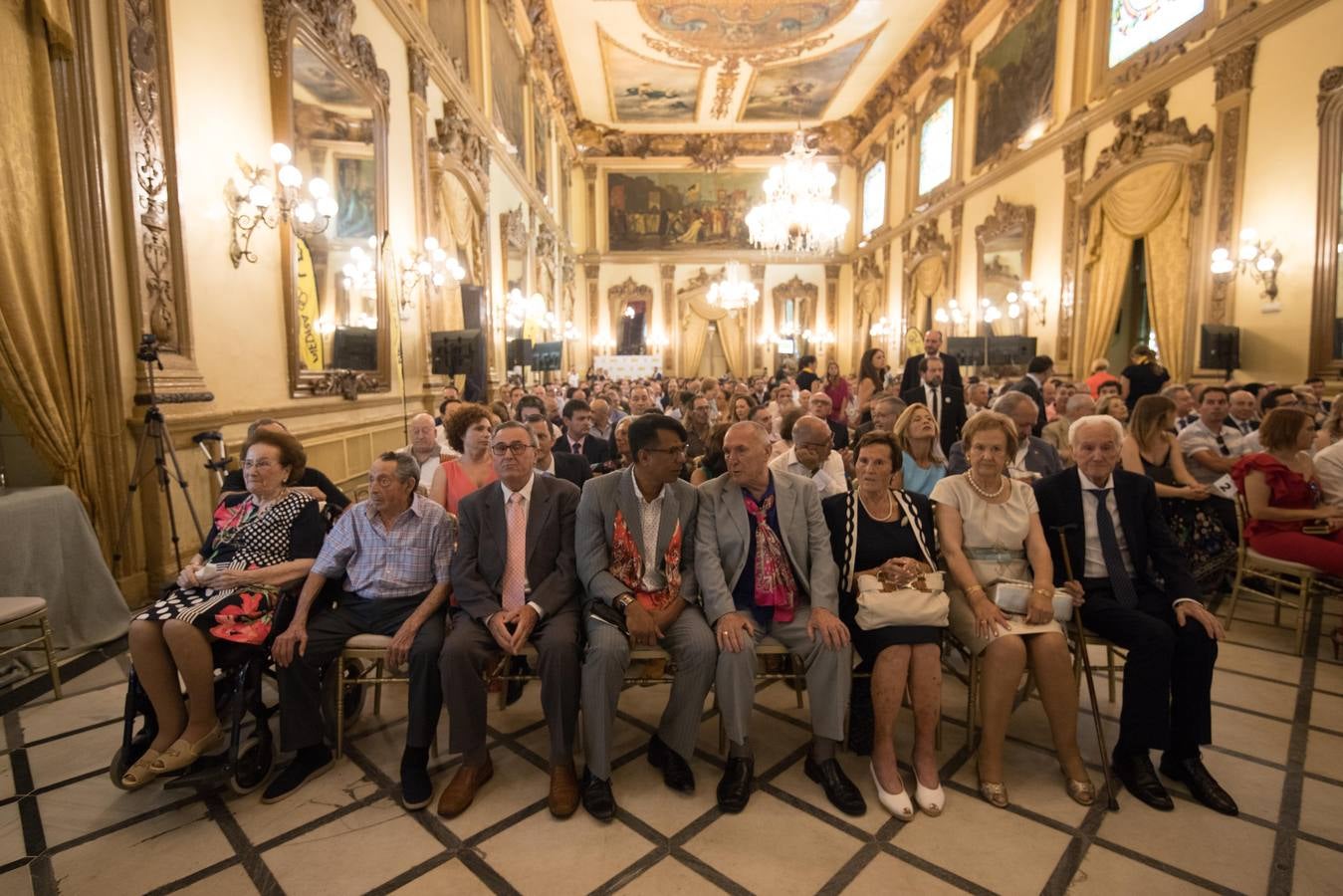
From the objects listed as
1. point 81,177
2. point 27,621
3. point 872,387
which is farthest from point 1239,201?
point 27,621

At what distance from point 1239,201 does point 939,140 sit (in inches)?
366

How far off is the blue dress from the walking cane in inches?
36.2

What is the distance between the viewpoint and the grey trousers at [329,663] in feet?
8.09

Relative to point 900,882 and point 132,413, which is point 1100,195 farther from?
point 132,413

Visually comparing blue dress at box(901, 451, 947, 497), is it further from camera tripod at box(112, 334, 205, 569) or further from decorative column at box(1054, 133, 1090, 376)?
decorative column at box(1054, 133, 1090, 376)

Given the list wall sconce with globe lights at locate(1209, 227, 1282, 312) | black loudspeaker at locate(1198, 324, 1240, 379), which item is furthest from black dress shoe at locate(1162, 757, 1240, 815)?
wall sconce with globe lights at locate(1209, 227, 1282, 312)

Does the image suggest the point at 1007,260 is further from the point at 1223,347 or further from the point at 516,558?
the point at 516,558

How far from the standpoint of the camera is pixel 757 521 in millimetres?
2707

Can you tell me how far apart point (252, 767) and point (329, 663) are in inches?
16.5

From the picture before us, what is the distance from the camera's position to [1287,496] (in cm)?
365

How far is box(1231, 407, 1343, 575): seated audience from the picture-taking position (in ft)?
11.7

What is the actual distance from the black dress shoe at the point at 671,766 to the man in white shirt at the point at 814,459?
4.79ft

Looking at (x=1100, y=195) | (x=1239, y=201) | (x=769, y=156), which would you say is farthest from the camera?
(x=769, y=156)

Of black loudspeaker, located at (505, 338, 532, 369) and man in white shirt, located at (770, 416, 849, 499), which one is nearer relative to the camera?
man in white shirt, located at (770, 416, 849, 499)
